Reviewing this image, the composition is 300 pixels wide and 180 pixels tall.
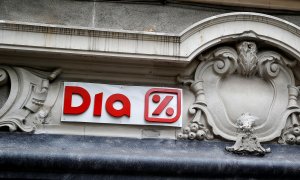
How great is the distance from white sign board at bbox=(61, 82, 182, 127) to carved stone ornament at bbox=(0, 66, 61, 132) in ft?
0.64

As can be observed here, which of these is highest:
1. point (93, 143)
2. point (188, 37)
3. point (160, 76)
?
point (188, 37)

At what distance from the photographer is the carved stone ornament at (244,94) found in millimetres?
5445

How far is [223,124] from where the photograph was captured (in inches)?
215

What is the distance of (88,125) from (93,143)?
234 millimetres

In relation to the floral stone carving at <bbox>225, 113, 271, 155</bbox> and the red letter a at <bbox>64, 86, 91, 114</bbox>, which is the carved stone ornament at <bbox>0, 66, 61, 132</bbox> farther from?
the floral stone carving at <bbox>225, 113, 271, 155</bbox>

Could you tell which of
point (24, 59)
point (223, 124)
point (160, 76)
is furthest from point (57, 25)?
point (223, 124)

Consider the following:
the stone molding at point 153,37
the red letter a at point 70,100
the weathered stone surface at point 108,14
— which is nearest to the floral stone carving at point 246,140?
the stone molding at point 153,37

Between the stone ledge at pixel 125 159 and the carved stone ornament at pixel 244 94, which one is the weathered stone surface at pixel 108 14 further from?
the stone ledge at pixel 125 159

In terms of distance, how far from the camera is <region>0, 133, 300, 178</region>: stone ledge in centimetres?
473

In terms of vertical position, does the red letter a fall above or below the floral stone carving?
above

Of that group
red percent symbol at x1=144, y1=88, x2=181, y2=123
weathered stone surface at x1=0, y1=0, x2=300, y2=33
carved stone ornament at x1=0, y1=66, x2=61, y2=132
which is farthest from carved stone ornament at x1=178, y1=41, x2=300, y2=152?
carved stone ornament at x1=0, y1=66, x2=61, y2=132

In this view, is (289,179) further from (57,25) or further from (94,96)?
(57,25)

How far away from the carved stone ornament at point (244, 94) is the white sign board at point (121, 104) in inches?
8.9

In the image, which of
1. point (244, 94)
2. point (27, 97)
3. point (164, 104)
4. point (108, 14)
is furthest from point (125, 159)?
point (108, 14)
